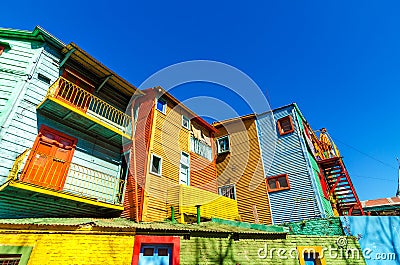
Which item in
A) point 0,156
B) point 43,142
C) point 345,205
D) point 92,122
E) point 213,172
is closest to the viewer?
point 0,156

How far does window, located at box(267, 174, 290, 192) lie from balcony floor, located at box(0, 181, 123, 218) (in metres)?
12.1

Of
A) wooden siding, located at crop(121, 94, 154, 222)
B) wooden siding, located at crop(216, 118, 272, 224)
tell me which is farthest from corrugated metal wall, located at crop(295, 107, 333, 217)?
wooden siding, located at crop(121, 94, 154, 222)

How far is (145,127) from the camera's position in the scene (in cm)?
1402

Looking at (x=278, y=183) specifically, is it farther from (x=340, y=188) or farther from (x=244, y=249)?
(x=244, y=249)

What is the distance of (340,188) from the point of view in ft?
61.0

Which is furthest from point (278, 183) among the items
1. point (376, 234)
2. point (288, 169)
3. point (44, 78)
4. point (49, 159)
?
point (44, 78)

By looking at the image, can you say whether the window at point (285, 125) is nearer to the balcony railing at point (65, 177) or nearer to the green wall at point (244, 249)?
the green wall at point (244, 249)

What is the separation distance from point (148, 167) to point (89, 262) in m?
5.83

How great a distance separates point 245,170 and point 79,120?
44.9 feet

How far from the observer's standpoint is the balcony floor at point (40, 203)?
7634 millimetres

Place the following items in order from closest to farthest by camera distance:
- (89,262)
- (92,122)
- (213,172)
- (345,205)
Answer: (89,262), (92,122), (345,205), (213,172)

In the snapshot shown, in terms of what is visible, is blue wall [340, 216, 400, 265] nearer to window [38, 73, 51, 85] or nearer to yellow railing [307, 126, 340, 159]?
yellow railing [307, 126, 340, 159]

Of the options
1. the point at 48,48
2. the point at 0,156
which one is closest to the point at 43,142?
the point at 0,156

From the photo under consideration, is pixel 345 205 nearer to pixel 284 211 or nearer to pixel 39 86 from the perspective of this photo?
pixel 284 211
